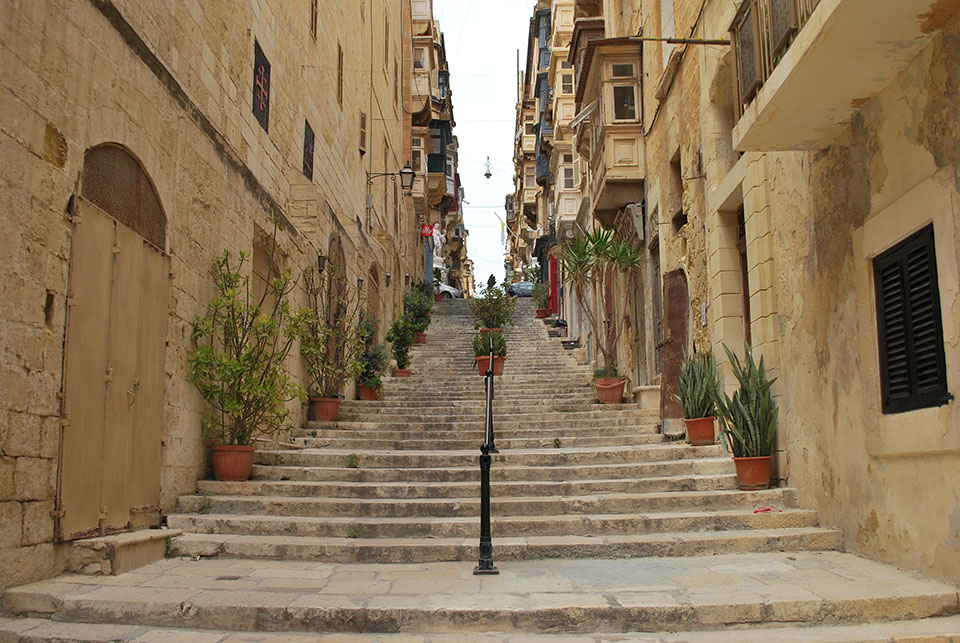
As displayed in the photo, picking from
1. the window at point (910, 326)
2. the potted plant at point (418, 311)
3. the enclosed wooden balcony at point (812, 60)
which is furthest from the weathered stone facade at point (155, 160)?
the potted plant at point (418, 311)

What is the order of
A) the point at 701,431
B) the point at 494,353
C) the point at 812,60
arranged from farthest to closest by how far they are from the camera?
1. the point at 494,353
2. the point at 701,431
3. the point at 812,60

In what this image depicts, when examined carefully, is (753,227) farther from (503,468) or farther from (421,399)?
(421,399)

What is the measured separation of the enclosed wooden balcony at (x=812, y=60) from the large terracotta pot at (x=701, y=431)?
3711mm

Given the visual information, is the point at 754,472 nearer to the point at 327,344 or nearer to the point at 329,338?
the point at 327,344

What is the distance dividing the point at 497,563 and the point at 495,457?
2520mm

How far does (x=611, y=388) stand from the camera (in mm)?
13102

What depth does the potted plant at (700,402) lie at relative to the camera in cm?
911

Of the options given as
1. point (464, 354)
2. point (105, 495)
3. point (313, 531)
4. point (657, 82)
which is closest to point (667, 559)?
point (313, 531)

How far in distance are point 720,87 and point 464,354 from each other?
11091 millimetres

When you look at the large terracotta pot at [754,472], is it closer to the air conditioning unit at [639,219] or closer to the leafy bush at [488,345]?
the air conditioning unit at [639,219]

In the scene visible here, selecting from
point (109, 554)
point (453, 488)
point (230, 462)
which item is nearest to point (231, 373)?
point (230, 462)

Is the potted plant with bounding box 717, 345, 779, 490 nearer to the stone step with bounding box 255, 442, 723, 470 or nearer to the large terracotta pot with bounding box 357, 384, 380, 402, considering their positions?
the stone step with bounding box 255, 442, 723, 470

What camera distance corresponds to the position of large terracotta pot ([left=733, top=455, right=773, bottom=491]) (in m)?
7.47

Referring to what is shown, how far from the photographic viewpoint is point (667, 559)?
605 centimetres
